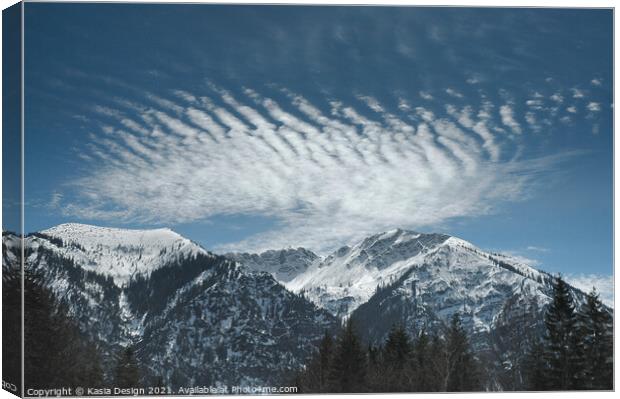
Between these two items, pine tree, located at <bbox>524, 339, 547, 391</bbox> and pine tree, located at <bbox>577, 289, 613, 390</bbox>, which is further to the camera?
pine tree, located at <bbox>524, 339, 547, 391</bbox>

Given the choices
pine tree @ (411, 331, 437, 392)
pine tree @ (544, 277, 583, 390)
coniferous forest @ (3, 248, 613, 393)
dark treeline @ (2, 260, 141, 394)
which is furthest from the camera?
pine tree @ (544, 277, 583, 390)

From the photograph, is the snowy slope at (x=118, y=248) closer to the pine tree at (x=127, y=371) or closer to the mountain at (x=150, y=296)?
the mountain at (x=150, y=296)

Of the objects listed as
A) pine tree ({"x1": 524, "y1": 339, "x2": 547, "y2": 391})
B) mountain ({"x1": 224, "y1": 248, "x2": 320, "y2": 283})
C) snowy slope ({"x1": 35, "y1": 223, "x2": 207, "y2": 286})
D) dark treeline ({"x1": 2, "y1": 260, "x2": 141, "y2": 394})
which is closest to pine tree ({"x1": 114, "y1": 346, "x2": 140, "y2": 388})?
dark treeline ({"x1": 2, "y1": 260, "x2": 141, "y2": 394})

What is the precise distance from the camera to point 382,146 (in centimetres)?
2044

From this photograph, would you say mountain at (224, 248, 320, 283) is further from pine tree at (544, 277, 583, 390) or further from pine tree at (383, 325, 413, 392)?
pine tree at (544, 277, 583, 390)

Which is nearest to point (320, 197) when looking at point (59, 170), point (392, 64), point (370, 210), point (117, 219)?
point (370, 210)

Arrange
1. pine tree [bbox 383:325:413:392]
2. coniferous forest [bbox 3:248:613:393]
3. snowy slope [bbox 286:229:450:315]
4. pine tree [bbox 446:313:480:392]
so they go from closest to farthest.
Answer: coniferous forest [bbox 3:248:613:393]
pine tree [bbox 383:325:413:392]
pine tree [bbox 446:313:480:392]
snowy slope [bbox 286:229:450:315]

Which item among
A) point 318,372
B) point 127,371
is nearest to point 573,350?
point 318,372

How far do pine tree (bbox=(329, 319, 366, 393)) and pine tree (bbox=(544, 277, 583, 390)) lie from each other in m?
4.62

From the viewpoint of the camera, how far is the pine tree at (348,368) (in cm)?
1892

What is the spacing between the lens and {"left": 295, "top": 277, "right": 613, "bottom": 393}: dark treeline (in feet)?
62.4

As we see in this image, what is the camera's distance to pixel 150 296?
91.9 ft

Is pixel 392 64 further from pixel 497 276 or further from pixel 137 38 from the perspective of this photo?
pixel 497 276

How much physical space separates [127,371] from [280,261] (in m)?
8.79
